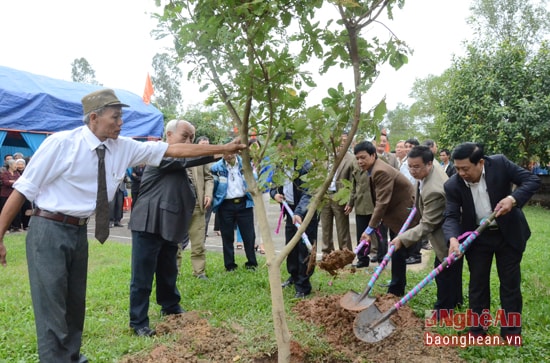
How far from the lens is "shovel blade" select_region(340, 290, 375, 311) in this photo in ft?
13.0

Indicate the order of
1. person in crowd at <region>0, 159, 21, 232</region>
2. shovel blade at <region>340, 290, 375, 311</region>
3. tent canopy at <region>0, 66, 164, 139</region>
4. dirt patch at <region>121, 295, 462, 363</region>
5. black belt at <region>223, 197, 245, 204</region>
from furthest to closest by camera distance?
tent canopy at <region>0, 66, 164, 139</region>
person in crowd at <region>0, 159, 21, 232</region>
black belt at <region>223, 197, 245, 204</region>
shovel blade at <region>340, 290, 375, 311</region>
dirt patch at <region>121, 295, 462, 363</region>

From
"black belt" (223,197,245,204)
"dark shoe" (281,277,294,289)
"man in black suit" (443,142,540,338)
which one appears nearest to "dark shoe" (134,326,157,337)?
"dark shoe" (281,277,294,289)

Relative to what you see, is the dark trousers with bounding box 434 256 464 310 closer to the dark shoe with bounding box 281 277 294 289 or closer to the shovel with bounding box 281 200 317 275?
the shovel with bounding box 281 200 317 275

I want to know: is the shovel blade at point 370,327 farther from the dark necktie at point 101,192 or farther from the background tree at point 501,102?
the background tree at point 501,102

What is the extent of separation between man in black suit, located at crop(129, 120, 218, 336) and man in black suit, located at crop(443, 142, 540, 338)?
2149 mm

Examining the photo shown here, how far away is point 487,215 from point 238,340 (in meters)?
2.32

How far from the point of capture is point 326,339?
3.67 meters

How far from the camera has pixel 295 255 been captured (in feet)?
16.5

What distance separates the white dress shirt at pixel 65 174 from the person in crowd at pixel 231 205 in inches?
117

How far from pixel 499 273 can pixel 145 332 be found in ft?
10.1

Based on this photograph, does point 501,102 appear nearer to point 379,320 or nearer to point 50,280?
point 379,320

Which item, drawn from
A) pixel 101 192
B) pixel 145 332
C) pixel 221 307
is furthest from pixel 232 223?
pixel 101 192

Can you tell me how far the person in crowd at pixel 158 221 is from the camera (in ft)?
12.9

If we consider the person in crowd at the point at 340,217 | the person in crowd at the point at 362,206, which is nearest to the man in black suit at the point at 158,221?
the person in crowd at the point at 340,217
